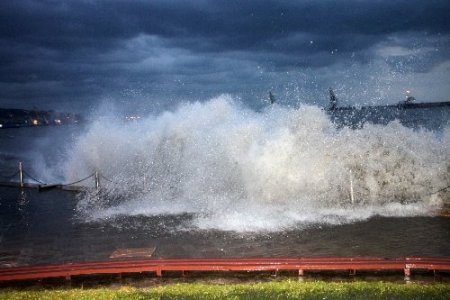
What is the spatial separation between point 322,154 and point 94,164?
13461 millimetres

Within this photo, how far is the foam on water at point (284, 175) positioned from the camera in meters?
11.9

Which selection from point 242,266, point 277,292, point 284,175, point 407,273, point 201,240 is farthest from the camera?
point 284,175

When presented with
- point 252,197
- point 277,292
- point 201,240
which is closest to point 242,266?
point 277,292

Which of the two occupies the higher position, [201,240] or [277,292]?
[201,240]

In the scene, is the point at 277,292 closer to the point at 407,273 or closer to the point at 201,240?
the point at 407,273

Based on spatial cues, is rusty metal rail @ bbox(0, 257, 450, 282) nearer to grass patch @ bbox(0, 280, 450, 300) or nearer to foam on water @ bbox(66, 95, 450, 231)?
grass patch @ bbox(0, 280, 450, 300)

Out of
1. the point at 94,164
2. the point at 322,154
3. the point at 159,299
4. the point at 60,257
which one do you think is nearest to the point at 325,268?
the point at 159,299

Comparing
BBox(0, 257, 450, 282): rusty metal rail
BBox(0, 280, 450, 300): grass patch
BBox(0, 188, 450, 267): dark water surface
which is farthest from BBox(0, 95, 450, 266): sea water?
BBox(0, 280, 450, 300): grass patch

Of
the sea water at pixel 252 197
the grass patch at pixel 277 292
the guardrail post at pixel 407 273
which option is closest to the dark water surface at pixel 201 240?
the sea water at pixel 252 197

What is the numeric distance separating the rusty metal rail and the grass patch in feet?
2.40

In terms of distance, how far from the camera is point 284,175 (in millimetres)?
13820

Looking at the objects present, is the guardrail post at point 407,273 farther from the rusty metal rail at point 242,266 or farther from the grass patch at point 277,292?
the grass patch at point 277,292

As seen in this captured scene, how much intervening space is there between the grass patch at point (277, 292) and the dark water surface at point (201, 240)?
7.43 feet

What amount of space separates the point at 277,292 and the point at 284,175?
8333 mm
